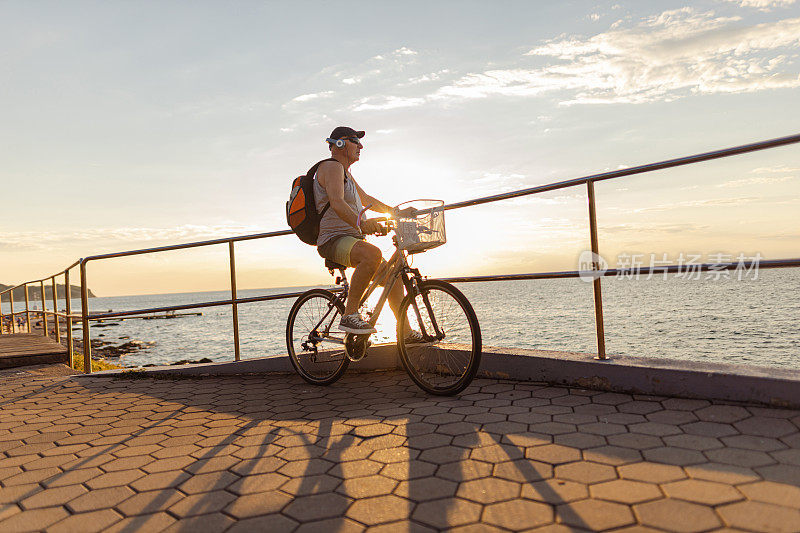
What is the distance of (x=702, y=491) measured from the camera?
2.01 m

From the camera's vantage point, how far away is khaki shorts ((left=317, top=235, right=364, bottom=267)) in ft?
13.3

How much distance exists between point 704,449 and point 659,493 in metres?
0.58

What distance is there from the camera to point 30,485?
2553 mm

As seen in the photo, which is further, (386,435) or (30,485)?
(386,435)

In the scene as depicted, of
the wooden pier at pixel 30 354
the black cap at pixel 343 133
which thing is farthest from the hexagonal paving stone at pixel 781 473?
the wooden pier at pixel 30 354

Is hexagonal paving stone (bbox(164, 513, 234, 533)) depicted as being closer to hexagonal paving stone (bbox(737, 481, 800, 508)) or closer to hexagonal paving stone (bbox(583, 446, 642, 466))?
hexagonal paving stone (bbox(583, 446, 642, 466))

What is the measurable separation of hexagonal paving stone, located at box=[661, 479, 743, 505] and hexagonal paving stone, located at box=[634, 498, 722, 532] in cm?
6

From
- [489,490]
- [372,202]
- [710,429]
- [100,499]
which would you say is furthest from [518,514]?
[372,202]

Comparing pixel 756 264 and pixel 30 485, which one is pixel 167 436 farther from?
pixel 756 264

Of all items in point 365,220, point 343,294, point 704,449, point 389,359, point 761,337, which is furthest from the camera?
point 761,337

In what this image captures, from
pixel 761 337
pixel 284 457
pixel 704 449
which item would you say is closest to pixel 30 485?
pixel 284 457

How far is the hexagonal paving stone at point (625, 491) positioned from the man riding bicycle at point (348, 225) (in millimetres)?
2132

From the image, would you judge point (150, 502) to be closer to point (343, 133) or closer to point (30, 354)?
A: point (343, 133)

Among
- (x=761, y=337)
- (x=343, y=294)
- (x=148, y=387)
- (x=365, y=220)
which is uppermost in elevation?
(x=365, y=220)
